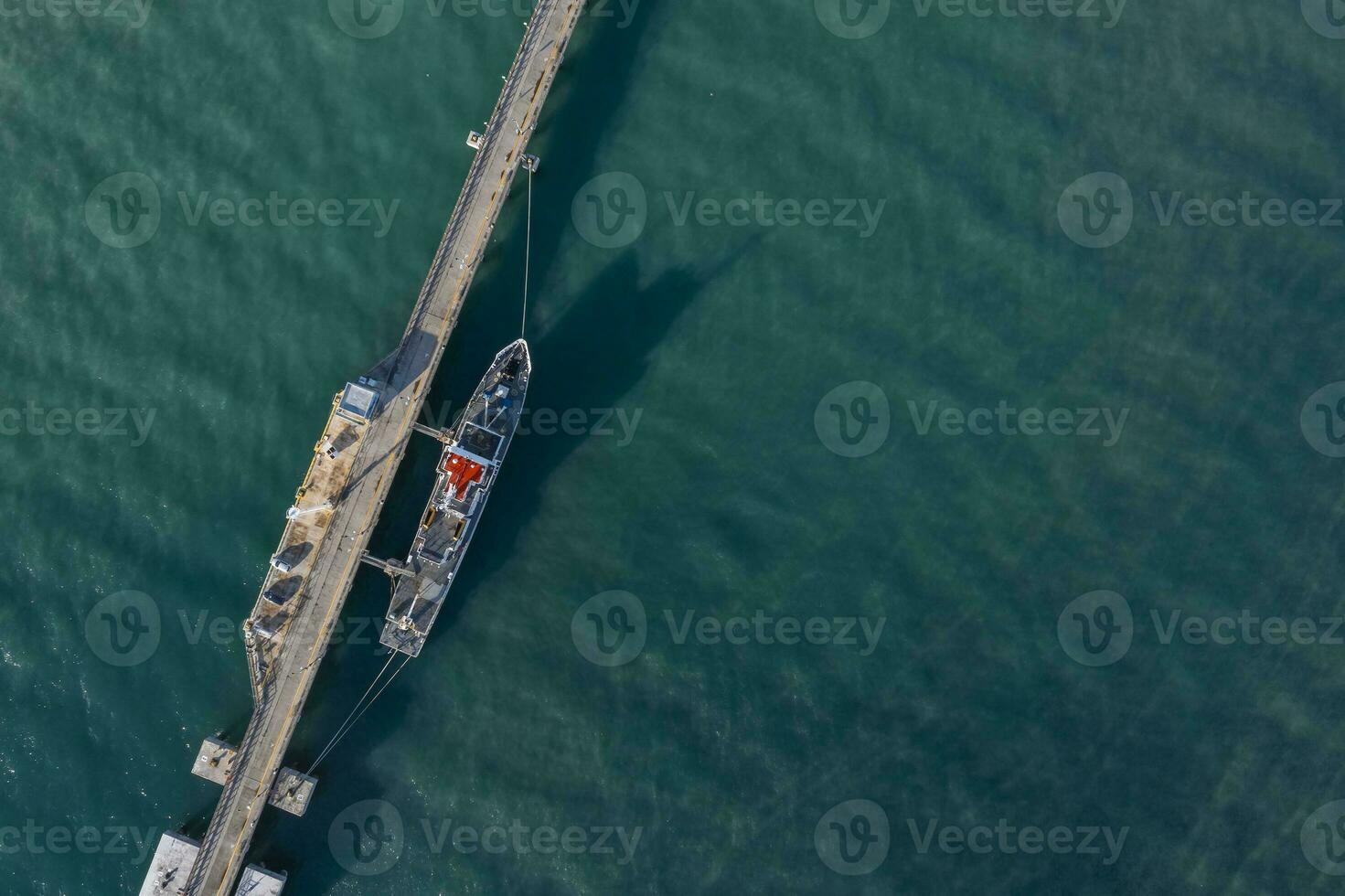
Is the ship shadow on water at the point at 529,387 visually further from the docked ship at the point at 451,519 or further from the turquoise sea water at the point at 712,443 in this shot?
the docked ship at the point at 451,519

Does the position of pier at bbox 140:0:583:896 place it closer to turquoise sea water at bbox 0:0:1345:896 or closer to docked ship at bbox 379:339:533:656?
turquoise sea water at bbox 0:0:1345:896

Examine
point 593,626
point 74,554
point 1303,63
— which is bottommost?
point 74,554

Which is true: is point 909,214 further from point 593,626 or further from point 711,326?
point 593,626

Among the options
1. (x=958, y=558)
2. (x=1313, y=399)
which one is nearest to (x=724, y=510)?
(x=958, y=558)

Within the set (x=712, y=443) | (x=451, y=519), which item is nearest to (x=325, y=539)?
(x=451, y=519)

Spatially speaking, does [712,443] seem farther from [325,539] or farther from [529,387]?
[325,539]

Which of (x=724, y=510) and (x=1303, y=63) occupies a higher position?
(x=1303, y=63)
